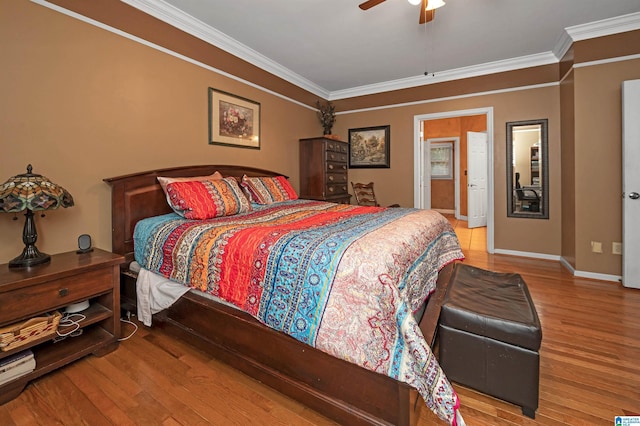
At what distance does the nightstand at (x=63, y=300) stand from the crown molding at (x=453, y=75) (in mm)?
4439

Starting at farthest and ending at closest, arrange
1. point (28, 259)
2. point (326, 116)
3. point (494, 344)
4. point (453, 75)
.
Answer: point (326, 116), point (453, 75), point (28, 259), point (494, 344)

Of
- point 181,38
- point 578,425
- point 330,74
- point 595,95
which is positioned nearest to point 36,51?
point 181,38

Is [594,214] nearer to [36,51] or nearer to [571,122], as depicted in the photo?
[571,122]

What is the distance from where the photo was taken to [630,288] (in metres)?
2.93

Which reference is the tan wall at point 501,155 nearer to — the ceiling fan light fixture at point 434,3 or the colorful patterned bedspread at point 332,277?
the ceiling fan light fixture at point 434,3

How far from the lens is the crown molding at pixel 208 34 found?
8.46 ft

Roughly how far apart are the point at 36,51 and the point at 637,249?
17.6ft

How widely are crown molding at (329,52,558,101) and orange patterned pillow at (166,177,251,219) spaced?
132 inches

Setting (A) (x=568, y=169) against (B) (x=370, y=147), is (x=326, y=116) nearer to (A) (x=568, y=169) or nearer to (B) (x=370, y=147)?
(B) (x=370, y=147)

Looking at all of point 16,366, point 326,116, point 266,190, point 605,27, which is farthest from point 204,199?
point 605,27

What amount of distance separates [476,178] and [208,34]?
5612 mm

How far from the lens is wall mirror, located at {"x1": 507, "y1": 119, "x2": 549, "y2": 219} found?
402 centimetres

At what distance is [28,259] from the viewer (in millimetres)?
1740

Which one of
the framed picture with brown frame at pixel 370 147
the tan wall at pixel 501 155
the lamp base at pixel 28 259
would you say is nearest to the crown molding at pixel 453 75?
the tan wall at pixel 501 155
